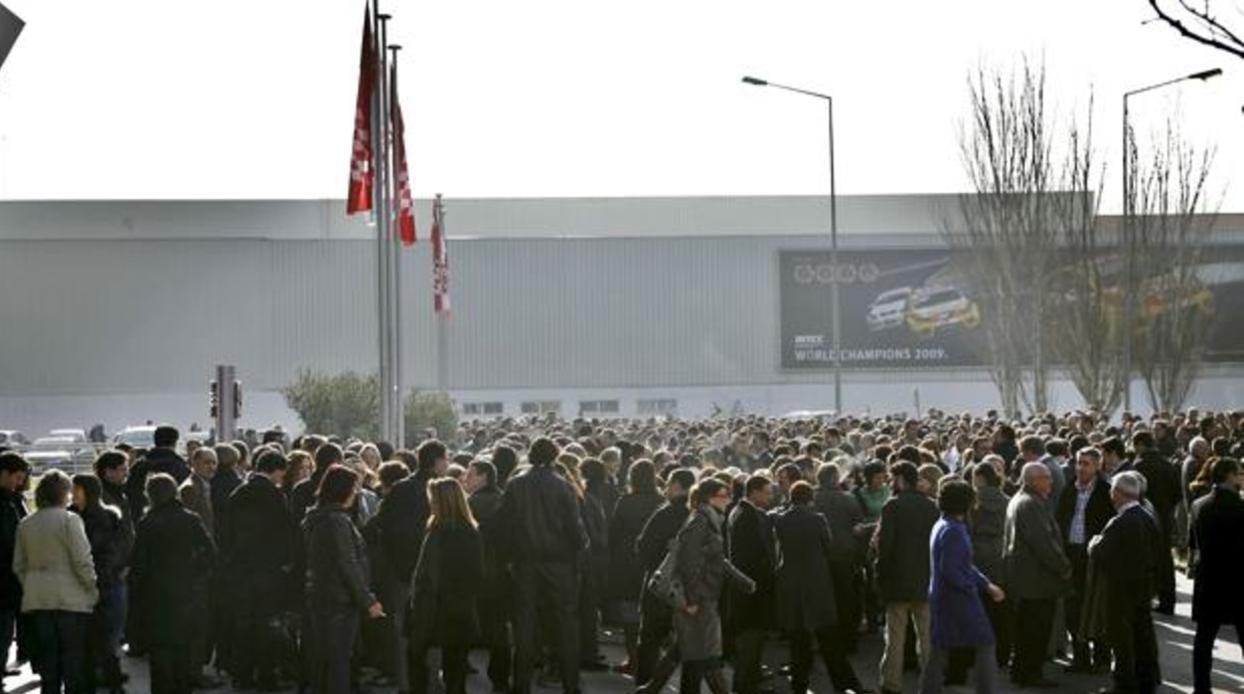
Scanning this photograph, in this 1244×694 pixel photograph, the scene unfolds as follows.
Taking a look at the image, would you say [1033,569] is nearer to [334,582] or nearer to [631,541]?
[631,541]

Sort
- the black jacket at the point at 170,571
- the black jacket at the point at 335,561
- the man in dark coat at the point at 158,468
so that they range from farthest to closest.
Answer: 1. the man in dark coat at the point at 158,468
2. the black jacket at the point at 170,571
3. the black jacket at the point at 335,561

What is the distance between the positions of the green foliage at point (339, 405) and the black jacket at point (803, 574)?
35.9m

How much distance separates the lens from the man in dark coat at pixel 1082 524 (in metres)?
18.3

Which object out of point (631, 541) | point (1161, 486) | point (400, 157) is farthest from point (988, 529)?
point (400, 157)

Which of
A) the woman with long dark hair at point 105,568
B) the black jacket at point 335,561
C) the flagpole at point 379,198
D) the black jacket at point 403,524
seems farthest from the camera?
the flagpole at point 379,198

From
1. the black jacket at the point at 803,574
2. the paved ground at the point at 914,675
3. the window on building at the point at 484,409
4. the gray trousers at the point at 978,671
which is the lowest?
the paved ground at the point at 914,675

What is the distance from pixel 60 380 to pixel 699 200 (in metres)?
27.3

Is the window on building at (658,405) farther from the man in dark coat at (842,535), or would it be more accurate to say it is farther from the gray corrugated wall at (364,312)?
the man in dark coat at (842,535)

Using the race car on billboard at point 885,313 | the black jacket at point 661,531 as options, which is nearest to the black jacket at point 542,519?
the black jacket at point 661,531

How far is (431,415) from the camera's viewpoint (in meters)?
54.0

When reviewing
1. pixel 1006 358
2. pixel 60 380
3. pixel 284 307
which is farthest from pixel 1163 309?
pixel 60 380

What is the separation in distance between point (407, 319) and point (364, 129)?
54682 mm

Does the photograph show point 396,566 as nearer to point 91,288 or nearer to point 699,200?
point 91,288

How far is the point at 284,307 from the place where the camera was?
87.8 meters
